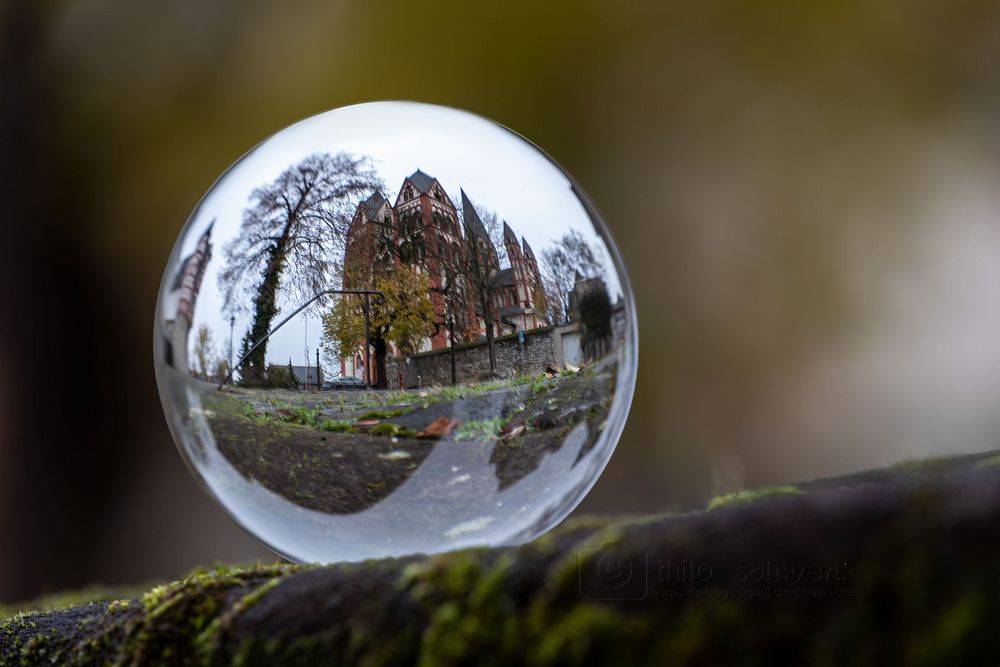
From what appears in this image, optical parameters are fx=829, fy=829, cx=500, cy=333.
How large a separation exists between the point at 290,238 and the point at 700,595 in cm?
105

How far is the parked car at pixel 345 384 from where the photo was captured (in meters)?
1.53

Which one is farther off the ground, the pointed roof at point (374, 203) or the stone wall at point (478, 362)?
the pointed roof at point (374, 203)

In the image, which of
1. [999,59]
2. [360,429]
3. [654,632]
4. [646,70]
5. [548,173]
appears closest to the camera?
[654,632]

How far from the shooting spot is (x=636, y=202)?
16.1 ft

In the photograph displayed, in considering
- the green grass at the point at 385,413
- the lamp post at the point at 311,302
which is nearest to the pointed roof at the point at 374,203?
the lamp post at the point at 311,302

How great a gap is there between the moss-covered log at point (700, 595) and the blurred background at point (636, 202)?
12.0 ft

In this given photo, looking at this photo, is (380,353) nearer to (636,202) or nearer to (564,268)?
(564,268)

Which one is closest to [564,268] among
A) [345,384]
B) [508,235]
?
[508,235]

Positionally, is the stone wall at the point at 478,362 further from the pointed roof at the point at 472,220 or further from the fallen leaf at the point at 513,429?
the pointed roof at the point at 472,220

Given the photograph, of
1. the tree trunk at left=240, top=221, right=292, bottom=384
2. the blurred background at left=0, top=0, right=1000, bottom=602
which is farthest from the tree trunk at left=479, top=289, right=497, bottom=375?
the blurred background at left=0, top=0, right=1000, bottom=602

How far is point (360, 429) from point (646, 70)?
3.90 metres

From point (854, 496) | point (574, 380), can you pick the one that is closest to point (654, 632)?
point (854, 496)

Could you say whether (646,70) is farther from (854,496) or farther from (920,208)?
(854,496)

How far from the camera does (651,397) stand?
4742 millimetres
